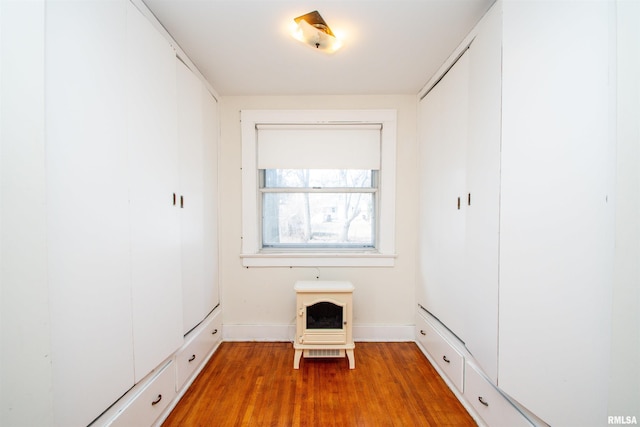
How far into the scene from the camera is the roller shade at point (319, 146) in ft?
8.39

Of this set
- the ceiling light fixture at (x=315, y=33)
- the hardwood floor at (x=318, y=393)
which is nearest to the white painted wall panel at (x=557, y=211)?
the hardwood floor at (x=318, y=393)

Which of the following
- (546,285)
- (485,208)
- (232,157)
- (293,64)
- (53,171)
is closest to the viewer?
(53,171)

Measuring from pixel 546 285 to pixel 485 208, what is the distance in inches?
19.3

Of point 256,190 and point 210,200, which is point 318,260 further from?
point 210,200

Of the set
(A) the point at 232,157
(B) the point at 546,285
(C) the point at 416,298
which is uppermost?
(A) the point at 232,157

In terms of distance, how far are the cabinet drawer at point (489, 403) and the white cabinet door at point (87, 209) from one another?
76.7 inches

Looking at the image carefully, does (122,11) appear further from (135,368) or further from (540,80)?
(540,80)

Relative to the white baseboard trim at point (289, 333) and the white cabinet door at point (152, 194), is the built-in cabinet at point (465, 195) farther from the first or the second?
the white cabinet door at point (152, 194)

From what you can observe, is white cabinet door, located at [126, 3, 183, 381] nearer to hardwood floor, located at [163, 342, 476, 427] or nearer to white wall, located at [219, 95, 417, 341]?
hardwood floor, located at [163, 342, 476, 427]

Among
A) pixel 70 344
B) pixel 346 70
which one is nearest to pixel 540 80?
pixel 346 70

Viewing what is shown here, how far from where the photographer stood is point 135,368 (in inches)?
50.9

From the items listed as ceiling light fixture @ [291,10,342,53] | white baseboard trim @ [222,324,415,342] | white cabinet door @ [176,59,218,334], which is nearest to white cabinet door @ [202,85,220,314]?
white cabinet door @ [176,59,218,334]

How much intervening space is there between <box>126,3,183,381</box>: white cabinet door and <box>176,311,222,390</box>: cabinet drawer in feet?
0.67

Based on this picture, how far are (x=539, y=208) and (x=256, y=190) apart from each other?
7.26 ft
